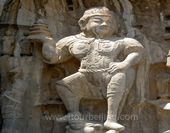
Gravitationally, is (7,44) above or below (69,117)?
above

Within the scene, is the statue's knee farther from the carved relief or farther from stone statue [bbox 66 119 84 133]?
the carved relief

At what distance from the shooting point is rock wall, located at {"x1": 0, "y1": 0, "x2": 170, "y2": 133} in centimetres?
547

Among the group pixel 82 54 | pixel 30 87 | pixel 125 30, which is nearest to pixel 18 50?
pixel 30 87

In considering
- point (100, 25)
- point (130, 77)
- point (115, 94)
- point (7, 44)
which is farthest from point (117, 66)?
point (7, 44)

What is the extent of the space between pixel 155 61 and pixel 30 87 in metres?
2.23

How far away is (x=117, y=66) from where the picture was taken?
5164 mm

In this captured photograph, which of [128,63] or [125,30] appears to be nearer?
[128,63]

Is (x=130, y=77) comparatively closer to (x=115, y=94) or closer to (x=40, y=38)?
(x=115, y=94)

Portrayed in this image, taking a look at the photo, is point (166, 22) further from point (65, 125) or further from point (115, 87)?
point (65, 125)

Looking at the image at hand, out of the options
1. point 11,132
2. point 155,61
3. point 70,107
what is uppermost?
point 155,61

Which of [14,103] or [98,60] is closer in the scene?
[98,60]

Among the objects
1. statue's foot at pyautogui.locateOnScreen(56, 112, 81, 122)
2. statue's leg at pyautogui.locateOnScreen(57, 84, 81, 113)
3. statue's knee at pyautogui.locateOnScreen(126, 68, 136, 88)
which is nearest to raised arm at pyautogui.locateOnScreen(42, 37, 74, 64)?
statue's leg at pyautogui.locateOnScreen(57, 84, 81, 113)

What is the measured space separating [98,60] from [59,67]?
0.88 metres

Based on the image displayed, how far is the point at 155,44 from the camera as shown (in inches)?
224
